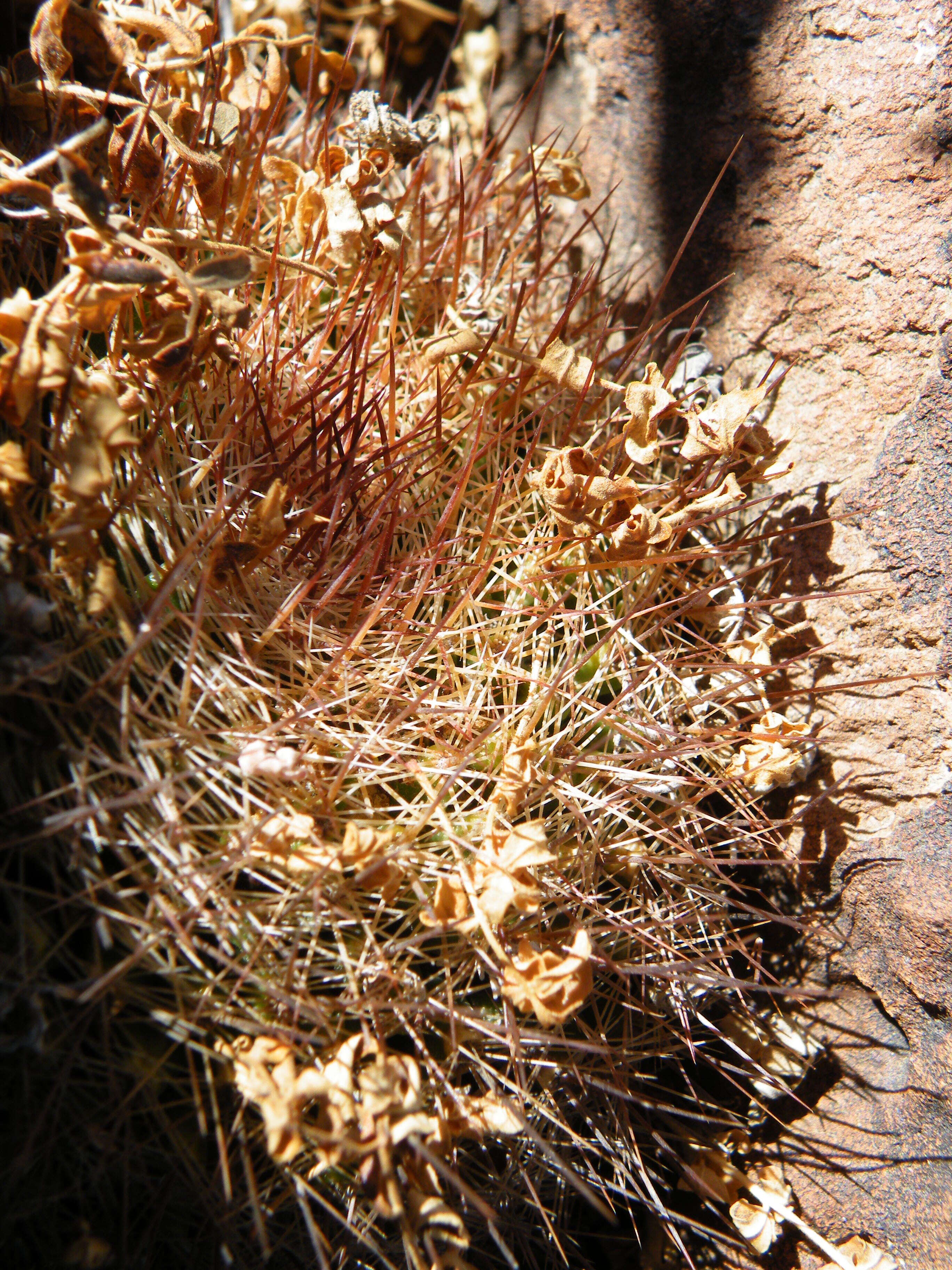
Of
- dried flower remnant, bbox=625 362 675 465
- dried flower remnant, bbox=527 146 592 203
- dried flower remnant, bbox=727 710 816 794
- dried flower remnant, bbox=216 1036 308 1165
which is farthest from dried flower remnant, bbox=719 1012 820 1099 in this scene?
dried flower remnant, bbox=527 146 592 203

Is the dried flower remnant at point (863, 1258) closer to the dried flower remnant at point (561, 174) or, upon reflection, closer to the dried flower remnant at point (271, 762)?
the dried flower remnant at point (271, 762)

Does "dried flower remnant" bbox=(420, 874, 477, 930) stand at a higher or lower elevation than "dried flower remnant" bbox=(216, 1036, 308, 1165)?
higher

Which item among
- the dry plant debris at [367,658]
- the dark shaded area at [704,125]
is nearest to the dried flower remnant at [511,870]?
the dry plant debris at [367,658]

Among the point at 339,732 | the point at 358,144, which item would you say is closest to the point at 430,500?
the point at 339,732

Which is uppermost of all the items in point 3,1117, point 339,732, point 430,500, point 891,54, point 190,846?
point 891,54

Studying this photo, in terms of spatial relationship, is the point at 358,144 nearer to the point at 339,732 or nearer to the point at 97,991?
the point at 339,732

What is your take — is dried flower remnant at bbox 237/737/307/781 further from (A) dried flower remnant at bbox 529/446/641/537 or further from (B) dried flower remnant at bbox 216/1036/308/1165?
(A) dried flower remnant at bbox 529/446/641/537
